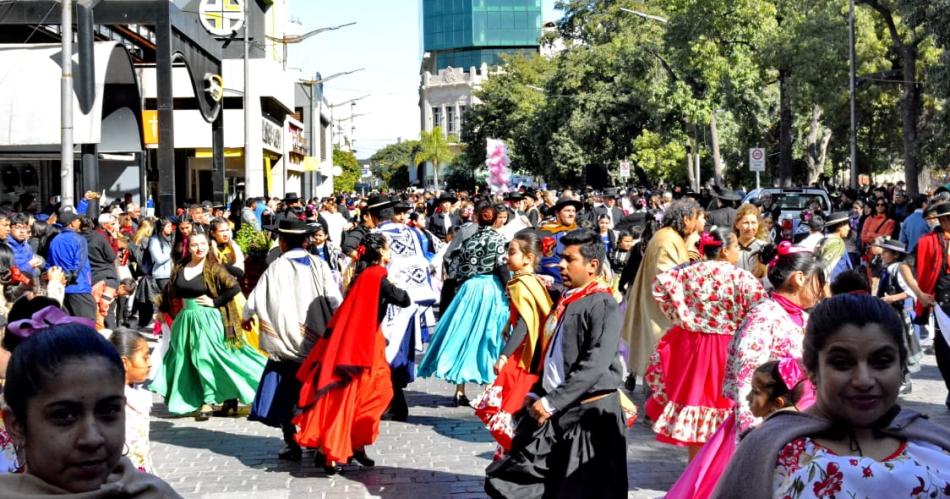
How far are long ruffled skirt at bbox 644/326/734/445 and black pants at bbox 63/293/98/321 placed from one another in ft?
27.2

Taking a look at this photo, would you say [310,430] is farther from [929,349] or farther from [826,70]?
[826,70]

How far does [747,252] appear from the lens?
35.0ft

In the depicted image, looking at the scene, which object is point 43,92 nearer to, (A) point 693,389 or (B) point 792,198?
(B) point 792,198

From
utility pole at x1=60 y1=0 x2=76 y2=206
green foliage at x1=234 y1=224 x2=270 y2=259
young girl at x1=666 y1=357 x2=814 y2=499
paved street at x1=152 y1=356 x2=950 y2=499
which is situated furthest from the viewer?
utility pole at x1=60 y1=0 x2=76 y2=206

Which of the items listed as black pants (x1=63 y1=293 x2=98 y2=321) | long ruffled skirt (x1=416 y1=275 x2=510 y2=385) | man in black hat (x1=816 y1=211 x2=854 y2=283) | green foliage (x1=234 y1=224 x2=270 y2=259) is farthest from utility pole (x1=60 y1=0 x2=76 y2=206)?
man in black hat (x1=816 y1=211 x2=854 y2=283)

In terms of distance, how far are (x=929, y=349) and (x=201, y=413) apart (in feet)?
27.1

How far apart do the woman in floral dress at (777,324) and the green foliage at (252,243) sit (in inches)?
376

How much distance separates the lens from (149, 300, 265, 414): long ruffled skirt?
11.1m

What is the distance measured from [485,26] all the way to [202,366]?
153 meters

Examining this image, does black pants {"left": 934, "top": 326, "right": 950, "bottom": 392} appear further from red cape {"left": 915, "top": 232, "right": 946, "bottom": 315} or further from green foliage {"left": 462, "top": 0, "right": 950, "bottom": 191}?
green foliage {"left": 462, "top": 0, "right": 950, "bottom": 191}

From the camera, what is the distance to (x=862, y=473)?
10.4 ft

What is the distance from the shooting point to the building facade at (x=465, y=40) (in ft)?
527

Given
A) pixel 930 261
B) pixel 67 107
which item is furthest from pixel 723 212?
pixel 67 107

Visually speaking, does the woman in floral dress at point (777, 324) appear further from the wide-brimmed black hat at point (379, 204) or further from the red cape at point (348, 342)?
the wide-brimmed black hat at point (379, 204)
